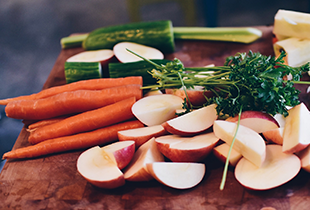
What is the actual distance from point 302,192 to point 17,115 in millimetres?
1997

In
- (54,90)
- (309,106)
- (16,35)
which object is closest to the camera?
(309,106)

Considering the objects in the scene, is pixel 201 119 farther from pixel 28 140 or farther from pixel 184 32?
pixel 184 32

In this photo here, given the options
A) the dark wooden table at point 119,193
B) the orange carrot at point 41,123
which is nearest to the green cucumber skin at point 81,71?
the orange carrot at point 41,123

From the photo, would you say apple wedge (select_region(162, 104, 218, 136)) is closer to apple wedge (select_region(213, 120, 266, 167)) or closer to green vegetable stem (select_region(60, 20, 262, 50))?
apple wedge (select_region(213, 120, 266, 167))

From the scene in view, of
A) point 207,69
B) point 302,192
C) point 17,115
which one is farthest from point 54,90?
point 302,192

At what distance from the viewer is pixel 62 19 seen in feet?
17.0

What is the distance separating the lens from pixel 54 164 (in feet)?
6.35

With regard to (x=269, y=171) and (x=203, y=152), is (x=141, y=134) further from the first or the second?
(x=269, y=171)

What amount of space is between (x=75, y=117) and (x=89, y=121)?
116 mm

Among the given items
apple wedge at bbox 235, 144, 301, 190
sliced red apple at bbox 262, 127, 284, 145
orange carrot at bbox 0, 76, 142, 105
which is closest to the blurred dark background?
orange carrot at bbox 0, 76, 142, 105

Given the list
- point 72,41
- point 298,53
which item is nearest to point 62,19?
point 72,41

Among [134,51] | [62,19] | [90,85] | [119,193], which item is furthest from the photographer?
[62,19]

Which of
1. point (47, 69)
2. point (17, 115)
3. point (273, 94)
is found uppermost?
point (273, 94)

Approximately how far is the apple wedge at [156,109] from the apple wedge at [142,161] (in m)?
0.20
